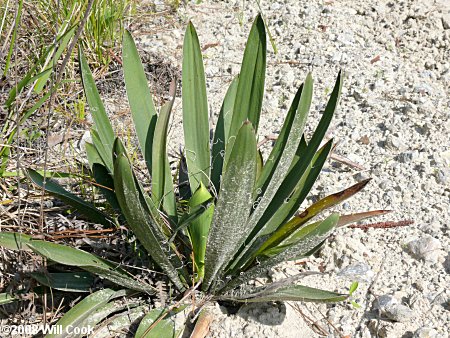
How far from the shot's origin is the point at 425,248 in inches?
96.3

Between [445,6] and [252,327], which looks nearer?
[252,327]

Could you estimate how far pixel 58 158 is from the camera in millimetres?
2783

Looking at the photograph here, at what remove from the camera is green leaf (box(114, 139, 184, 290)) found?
1739mm

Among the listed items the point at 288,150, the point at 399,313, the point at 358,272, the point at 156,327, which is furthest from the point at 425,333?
the point at 156,327

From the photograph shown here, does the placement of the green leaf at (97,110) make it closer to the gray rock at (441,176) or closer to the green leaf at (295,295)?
the green leaf at (295,295)

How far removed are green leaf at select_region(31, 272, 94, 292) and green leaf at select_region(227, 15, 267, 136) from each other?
709 mm

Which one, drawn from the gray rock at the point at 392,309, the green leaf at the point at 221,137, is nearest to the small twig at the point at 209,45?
the green leaf at the point at 221,137

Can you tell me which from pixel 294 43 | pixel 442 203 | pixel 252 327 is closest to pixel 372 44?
pixel 294 43

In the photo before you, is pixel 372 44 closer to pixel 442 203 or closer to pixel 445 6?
pixel 445 6

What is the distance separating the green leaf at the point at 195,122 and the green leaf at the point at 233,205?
349 millimetres

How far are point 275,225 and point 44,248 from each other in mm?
791

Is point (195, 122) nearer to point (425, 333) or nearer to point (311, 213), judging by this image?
point (311, 213)

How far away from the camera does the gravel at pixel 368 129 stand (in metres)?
2.24

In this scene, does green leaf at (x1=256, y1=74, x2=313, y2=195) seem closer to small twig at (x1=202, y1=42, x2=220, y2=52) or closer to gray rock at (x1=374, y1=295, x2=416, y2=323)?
gray rock at (x1=374, y1=295, x2=416, y2=323)
